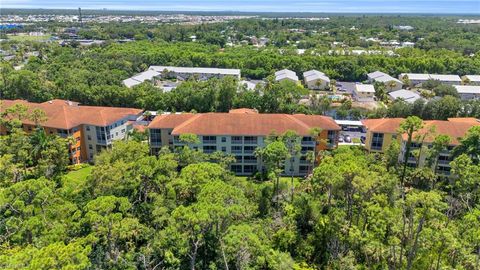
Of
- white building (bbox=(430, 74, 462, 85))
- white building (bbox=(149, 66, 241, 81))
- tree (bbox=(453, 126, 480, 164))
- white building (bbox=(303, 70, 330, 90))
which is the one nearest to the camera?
tree (bbox=(453, 126, 480, 164))

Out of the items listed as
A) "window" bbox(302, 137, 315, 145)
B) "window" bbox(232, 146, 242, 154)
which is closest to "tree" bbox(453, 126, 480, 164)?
"window" bbox(302, 137, 315, 145)

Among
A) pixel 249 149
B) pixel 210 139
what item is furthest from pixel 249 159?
pixel 210 139

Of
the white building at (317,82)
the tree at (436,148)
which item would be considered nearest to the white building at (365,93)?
the white building at (317,82)

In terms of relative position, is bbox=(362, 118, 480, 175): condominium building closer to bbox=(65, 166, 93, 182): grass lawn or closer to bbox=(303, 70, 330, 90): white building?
bbox=(65, 166, 93, 182): grass lawn

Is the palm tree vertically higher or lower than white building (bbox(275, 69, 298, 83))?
lower

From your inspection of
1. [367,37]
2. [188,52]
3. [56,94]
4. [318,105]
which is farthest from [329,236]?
[367,37]

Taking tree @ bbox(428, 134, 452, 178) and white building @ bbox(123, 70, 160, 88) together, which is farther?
white building @ bbox(123, 70, 160, 88)
